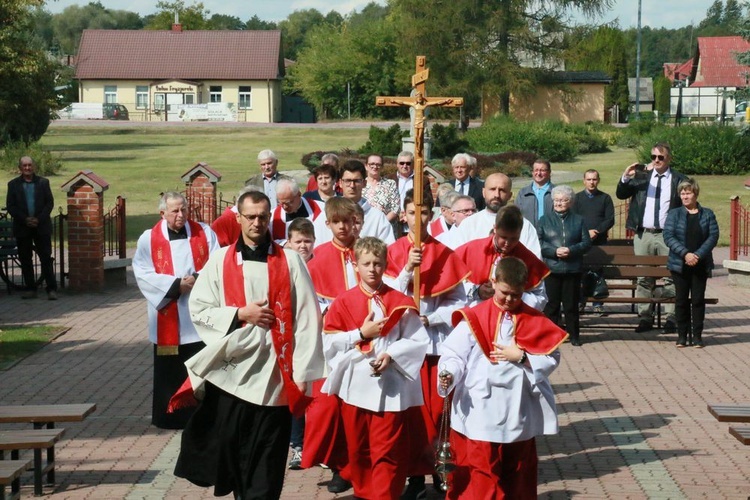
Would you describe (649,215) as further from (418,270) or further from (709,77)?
(709,77)

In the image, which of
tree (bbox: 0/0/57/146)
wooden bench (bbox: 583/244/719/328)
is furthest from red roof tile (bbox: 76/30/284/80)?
wooden bench (bbox: 583/244/719/328)

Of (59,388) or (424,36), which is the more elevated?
(424,36)

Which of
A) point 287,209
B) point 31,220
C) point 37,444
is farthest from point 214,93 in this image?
point 37,444

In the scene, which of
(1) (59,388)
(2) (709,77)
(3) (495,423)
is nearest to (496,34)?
(2) (709,77)

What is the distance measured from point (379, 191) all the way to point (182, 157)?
3374 cm

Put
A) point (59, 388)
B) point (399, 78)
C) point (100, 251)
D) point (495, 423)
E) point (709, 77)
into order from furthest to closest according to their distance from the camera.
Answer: point (709, 77)
point (399, 78)
point (100, 251)
point (59, 388)
point (495, 423)

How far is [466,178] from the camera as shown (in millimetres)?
13391

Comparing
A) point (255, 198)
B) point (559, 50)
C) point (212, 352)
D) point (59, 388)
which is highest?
point (559, 50)

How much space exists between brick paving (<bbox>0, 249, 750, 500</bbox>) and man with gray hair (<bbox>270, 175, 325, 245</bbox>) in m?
1.79

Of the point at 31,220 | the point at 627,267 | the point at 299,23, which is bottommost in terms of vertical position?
the point at 627,267

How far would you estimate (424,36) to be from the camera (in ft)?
194

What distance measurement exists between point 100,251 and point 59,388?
6.92m

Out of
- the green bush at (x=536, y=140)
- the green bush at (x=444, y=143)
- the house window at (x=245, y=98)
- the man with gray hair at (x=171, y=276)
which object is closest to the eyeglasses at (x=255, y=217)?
the man with gray hair at (x=171, y=276)

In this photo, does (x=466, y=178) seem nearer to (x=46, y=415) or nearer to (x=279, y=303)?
(x=46, y=415)
